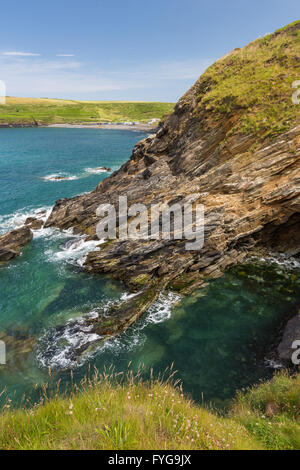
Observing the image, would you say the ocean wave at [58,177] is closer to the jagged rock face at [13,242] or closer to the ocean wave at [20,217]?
the ocean wave at [20,217]

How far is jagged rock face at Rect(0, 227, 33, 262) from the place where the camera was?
2989 cm

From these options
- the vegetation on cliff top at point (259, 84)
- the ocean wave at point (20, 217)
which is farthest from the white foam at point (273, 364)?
the ocean wave at point (20, 217)

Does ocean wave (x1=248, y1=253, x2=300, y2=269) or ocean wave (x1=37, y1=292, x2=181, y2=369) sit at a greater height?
ocean wave (x1=248, y1=253, x2=300, y2=269)

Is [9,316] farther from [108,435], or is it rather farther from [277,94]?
[277,94]

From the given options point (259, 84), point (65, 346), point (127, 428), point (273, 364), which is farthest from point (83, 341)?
point (259, 84)

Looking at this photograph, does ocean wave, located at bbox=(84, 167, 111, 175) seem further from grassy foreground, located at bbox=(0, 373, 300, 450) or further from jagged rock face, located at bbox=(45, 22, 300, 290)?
grassy foreground, located at bbox=(0, 373, 300, 450)

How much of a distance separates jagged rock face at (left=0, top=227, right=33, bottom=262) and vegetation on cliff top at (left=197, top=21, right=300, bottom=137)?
2903cm

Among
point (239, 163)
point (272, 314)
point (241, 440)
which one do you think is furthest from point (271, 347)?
point (239, 163)

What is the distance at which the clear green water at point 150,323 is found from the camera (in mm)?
16344

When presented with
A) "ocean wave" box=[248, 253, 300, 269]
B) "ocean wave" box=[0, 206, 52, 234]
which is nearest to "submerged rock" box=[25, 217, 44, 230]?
"ocean wave" box=[0, 206, 52, 234]

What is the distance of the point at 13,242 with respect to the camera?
32406 mm

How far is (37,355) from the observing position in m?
17.9

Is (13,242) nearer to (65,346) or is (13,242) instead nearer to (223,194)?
(65,346)
